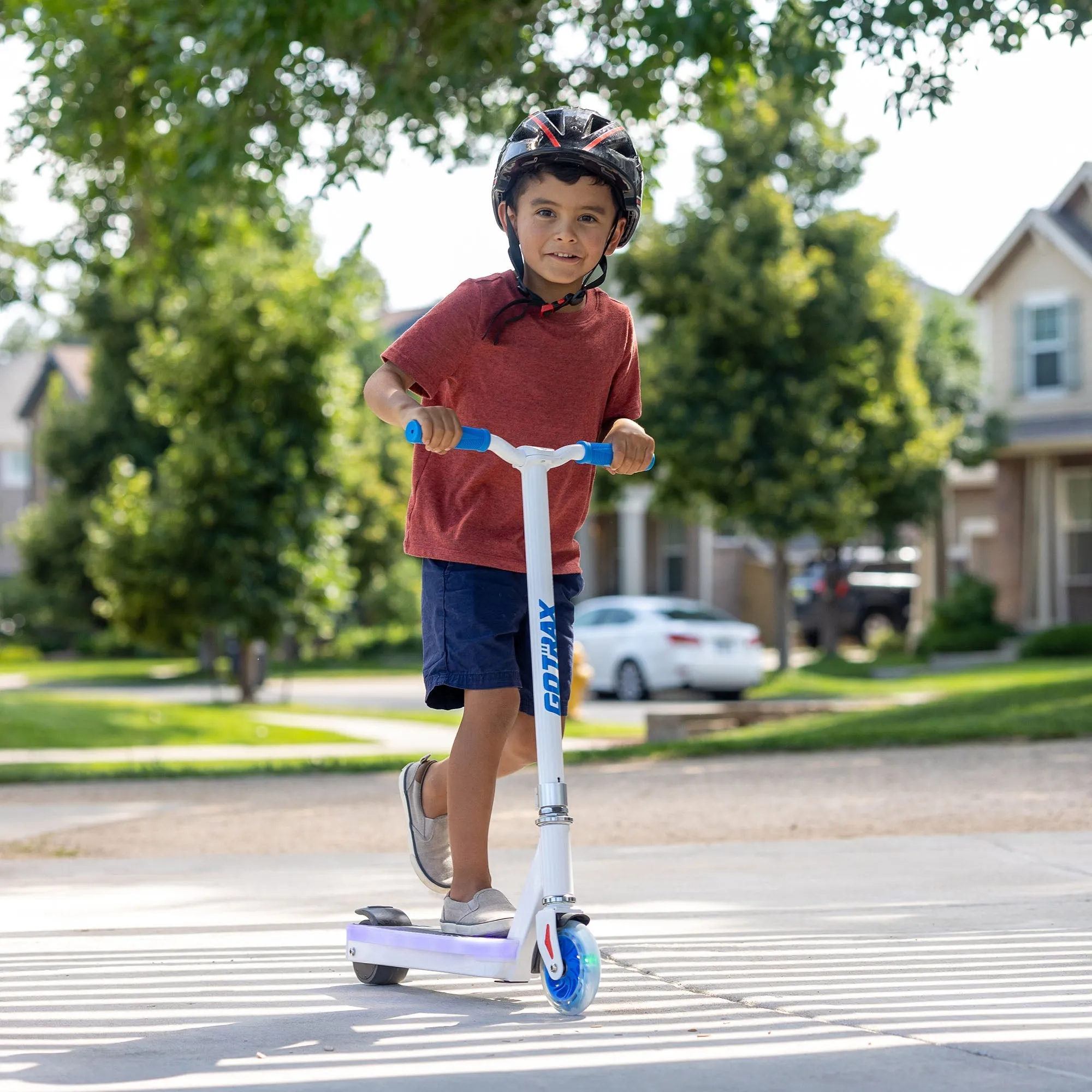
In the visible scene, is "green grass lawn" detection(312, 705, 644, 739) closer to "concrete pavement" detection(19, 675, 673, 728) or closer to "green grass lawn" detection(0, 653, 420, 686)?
"concrete pavement" detection(19, 675, 673, 728)

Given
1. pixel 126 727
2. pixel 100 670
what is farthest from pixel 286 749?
pixel 100 670

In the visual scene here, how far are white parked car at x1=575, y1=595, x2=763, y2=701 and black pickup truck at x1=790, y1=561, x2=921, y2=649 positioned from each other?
1018 cm

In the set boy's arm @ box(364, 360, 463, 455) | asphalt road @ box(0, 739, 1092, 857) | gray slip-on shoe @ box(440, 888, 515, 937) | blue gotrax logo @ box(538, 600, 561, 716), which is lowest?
asphalt road @ box(0, 739, 1092, 857)

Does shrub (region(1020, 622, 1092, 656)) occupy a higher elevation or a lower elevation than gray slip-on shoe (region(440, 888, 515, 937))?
higher

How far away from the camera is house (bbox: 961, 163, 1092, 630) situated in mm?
26531

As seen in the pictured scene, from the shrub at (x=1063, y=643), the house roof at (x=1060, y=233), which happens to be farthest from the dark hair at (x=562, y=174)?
the house roof at (x=1060, y=233)

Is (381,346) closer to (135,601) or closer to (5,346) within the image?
(135,601)

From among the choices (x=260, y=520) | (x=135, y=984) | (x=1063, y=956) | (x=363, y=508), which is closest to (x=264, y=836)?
(x=135, y=984)

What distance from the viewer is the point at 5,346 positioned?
3932 inches

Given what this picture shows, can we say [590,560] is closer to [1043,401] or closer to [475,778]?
[1043,401]

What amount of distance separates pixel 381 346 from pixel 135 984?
30452 mm

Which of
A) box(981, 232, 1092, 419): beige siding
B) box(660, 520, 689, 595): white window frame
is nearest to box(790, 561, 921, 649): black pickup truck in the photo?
box(660, 520, 689, 595): white window frame

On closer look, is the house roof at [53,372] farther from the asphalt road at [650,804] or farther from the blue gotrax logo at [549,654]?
the blue gotrax logo at [549,654]

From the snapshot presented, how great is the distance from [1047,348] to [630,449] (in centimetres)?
2472
